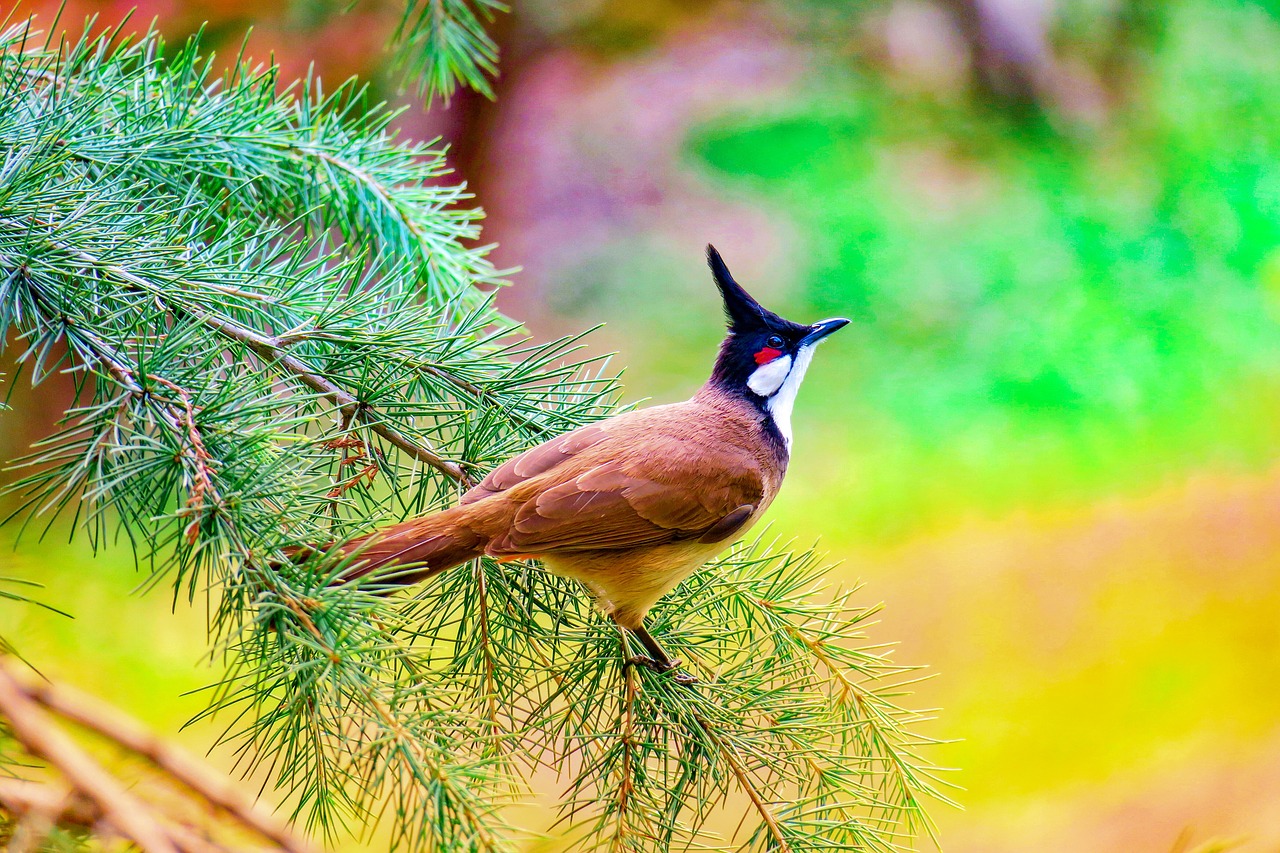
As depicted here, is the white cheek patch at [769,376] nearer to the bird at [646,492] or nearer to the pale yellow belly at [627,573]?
the bird at [646,492]

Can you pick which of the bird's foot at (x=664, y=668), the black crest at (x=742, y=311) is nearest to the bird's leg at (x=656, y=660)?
the bird's foot at (x=664, y=668)

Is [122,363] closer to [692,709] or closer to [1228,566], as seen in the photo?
[692,709]

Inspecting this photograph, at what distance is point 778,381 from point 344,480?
1.14m

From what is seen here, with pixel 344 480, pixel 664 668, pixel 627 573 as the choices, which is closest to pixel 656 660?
pixel 664 668

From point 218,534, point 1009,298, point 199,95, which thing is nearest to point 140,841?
point 218,534

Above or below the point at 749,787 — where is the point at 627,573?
above

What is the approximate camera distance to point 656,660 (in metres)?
1.50

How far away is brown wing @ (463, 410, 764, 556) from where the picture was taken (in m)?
1.60

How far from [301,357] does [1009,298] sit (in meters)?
4.90

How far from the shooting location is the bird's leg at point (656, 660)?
1431mm

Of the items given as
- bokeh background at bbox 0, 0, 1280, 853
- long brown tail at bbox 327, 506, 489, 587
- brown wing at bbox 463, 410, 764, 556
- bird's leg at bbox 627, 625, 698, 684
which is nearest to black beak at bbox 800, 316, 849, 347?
brown wing at bbox 463, 410, 764, 556

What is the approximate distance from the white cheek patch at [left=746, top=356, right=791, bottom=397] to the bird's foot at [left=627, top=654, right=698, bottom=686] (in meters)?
0.78

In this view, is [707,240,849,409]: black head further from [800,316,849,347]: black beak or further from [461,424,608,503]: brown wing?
[461,424,608,503]: brown wing

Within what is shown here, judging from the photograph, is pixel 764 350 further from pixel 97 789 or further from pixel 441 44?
pixel 97 789
